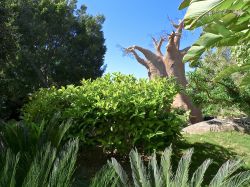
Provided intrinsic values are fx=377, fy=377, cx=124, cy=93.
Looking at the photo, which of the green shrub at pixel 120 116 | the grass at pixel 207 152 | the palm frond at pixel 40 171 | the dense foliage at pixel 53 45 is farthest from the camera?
the dense foliage at pixel 53 45

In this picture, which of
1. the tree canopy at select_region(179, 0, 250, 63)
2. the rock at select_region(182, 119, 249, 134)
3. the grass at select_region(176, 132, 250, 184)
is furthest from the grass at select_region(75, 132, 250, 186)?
the tree canopy at select_region(179, 0, 250, 63)

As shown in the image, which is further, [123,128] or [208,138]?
[208,138]

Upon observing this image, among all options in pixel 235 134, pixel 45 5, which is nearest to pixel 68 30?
pixel 45 5

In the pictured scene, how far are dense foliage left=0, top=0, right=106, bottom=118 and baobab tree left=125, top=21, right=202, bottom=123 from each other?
9160mm

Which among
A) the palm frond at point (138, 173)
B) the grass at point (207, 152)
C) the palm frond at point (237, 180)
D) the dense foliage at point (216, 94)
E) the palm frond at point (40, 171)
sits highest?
the dense foliage at point (216, 94)

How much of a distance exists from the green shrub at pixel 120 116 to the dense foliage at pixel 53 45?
52.5 ft

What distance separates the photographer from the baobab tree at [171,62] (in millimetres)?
14945

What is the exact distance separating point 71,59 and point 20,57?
3.59 m

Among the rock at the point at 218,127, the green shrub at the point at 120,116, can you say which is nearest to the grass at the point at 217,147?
the rock at the point at 218,127

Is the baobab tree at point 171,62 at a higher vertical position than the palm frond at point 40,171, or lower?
higher

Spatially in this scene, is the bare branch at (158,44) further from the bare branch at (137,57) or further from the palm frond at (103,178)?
the palm frond at (103,178)

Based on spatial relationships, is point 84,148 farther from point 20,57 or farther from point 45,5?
point 45,5

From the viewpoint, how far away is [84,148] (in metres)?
6.78

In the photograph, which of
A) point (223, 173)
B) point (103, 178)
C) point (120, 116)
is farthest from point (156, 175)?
point (120, 116)
